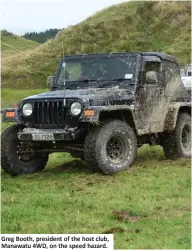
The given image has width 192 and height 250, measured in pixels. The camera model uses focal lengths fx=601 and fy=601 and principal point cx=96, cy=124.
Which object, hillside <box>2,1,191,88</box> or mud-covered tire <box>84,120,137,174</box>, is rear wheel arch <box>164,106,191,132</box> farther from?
hillside <box>2,1,191,88</box>

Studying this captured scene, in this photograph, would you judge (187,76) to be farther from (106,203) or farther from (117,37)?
(106,203)

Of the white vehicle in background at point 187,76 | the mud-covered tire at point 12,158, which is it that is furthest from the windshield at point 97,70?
the white vehicle in background at point 187,76

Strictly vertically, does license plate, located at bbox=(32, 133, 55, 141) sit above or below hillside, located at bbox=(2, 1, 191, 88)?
below

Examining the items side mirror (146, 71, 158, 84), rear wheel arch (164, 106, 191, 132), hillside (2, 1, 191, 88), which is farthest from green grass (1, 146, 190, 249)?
hillside (2, 1, 191, 88)

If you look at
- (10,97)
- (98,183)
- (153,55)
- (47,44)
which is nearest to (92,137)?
(98,183)

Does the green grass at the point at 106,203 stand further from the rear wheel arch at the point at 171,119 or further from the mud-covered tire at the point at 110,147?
the rear wheel arch at the point at 171,119

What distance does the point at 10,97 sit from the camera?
2831cm

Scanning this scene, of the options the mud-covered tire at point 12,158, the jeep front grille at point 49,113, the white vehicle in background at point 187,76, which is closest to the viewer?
the jeep front grille at point 49,113

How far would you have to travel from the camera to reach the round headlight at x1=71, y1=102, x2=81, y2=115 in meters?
8.54

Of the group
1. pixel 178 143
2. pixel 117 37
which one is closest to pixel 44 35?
pixel 117 37

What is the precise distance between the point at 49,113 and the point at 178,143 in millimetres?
2634

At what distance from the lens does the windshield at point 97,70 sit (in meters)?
9.60

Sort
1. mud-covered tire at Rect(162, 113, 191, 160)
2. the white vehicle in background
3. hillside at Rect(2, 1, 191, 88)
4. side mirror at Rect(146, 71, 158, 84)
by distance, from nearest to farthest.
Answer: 1. side mirror at Rect(146, 71, 158, 84)
2. mud-covered tire at Rect(162, 113, 191, 160)
3. the white vehicle in background
4. hillside at Rect(2, 1, 191, 88)

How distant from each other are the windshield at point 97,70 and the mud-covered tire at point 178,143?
1.53 m
